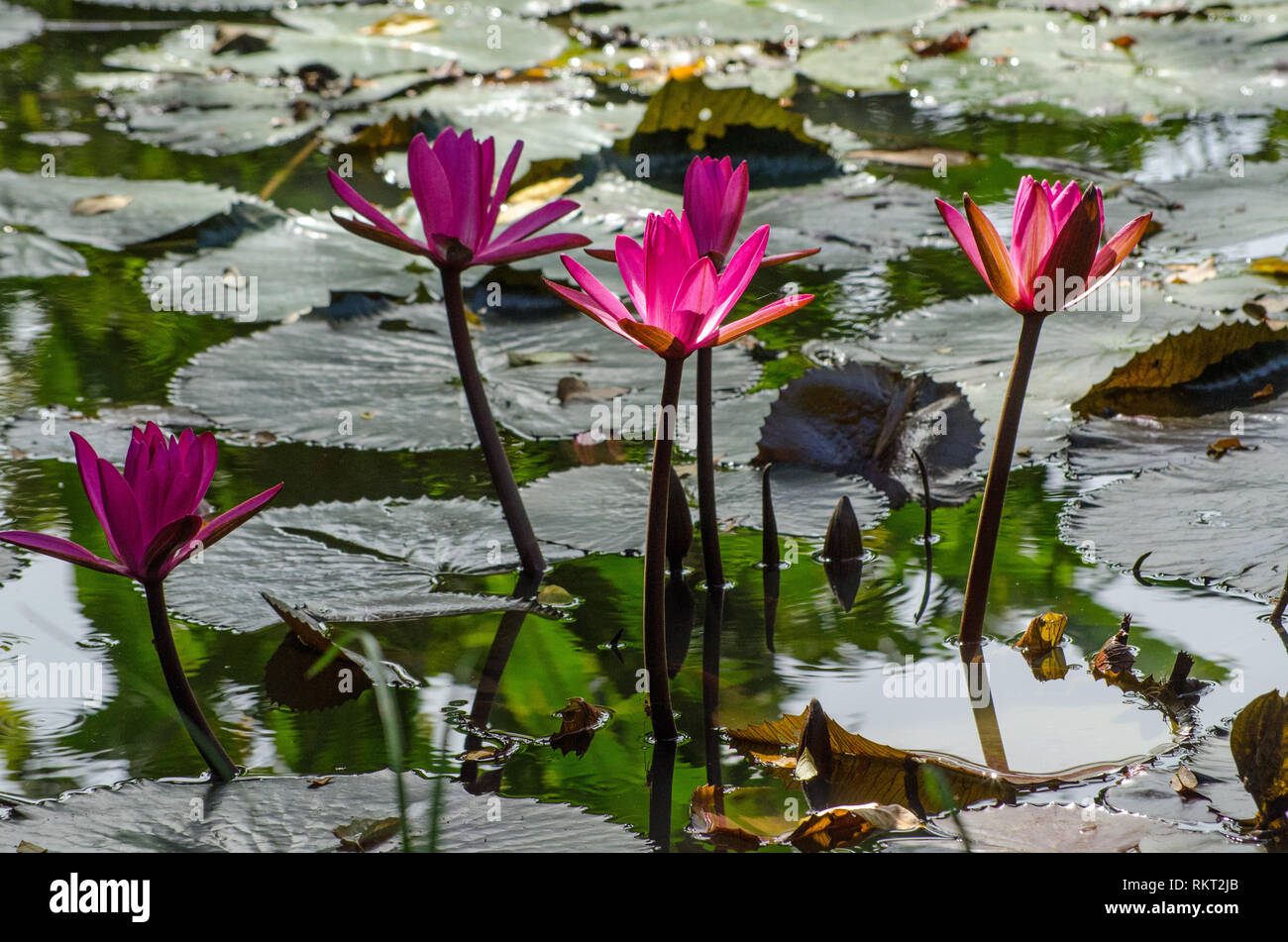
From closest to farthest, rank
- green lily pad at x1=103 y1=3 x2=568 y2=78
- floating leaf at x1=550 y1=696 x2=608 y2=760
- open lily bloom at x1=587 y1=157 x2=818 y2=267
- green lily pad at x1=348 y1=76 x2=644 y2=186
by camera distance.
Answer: floating leaf at x1=550 y1=696 x2=608 y2=760 < open lily bloom at x1=587 y1=157 x2=818 y2=267 < green lily pad at x1=348 y1=76 x2=644 y2=186 < green lily pad at x1=103 y1=3 x2=568 y2=78

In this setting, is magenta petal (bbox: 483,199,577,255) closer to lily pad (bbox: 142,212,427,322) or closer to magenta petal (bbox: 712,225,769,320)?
A: magenta petal (bbox: 712,225,769,320)

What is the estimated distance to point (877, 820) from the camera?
3.51ft

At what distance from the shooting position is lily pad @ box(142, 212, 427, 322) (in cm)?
254

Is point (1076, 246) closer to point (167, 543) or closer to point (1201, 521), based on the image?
point (1201, 521)

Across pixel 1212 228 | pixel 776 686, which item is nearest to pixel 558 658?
pixel 776 686

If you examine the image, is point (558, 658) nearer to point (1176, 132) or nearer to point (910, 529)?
point (910, 529)

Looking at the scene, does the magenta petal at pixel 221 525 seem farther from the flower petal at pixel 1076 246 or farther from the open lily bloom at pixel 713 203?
the flower petal at pixel 1076 246

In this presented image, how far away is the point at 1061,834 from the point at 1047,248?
59 centimetres

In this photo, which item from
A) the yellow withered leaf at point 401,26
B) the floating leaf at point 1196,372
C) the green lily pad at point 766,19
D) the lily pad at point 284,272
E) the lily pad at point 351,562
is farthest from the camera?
the yellow withered leaf at point 401,26

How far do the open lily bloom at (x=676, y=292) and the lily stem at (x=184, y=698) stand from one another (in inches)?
19.1

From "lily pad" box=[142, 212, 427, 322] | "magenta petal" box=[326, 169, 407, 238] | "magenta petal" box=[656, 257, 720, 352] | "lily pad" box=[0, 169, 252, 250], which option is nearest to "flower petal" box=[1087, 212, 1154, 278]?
"magenta petal" box=[656, 257, 720, 352]

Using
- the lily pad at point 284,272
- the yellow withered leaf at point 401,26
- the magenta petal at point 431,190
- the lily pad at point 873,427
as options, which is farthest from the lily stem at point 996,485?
the yellow withered leaf at point 401,26

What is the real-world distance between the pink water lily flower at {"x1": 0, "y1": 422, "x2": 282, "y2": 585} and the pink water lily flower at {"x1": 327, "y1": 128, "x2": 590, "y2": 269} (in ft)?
1.38

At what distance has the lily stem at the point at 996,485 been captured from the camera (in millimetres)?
1285
